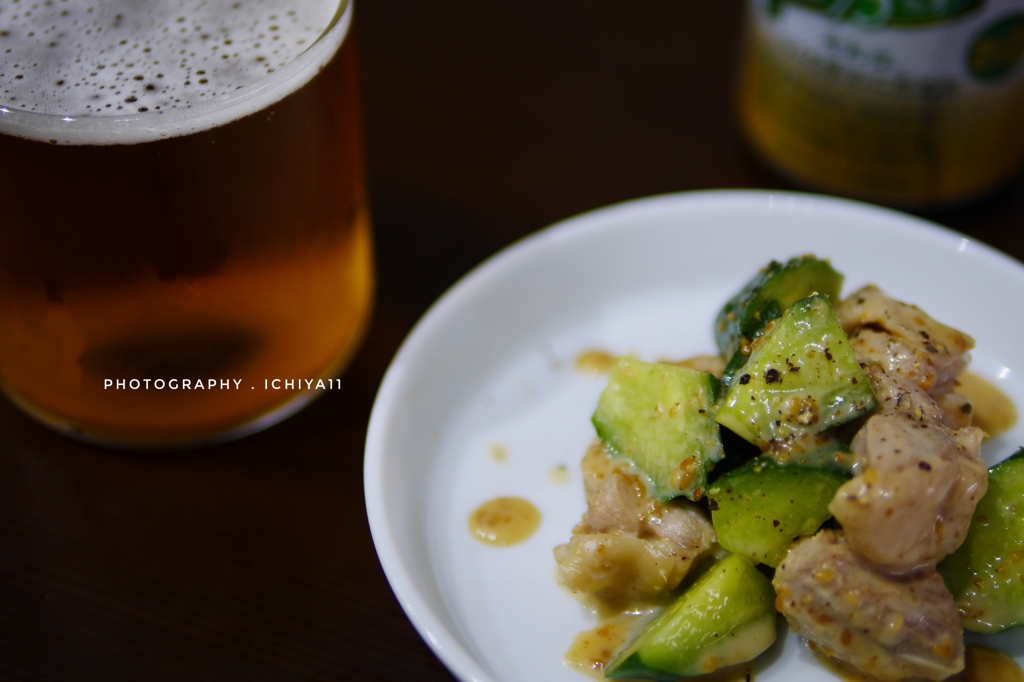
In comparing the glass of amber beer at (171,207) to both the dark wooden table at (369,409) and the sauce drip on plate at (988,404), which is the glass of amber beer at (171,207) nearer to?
the dark wooden table at (369,409)

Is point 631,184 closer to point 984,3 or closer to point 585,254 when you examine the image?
point 585,254

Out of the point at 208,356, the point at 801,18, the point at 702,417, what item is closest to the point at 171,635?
the point at 208,356

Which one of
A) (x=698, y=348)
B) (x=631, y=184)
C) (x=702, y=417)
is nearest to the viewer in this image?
(x=702, y=417)

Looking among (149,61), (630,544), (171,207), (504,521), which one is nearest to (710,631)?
(630,544)

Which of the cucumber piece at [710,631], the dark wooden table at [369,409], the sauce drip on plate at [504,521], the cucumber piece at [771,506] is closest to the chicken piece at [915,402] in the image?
the cucumber piece at [771,506]

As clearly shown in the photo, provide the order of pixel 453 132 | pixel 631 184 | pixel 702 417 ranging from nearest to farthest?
pixel 702 417, pixel 631 184, pixel 453 132

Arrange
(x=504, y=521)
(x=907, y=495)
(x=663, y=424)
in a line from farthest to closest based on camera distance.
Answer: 1. (x=504, y=521)
2. (x=663, y=424)
3. (x=907, y=495)

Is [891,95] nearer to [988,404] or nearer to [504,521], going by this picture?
[988,404]
